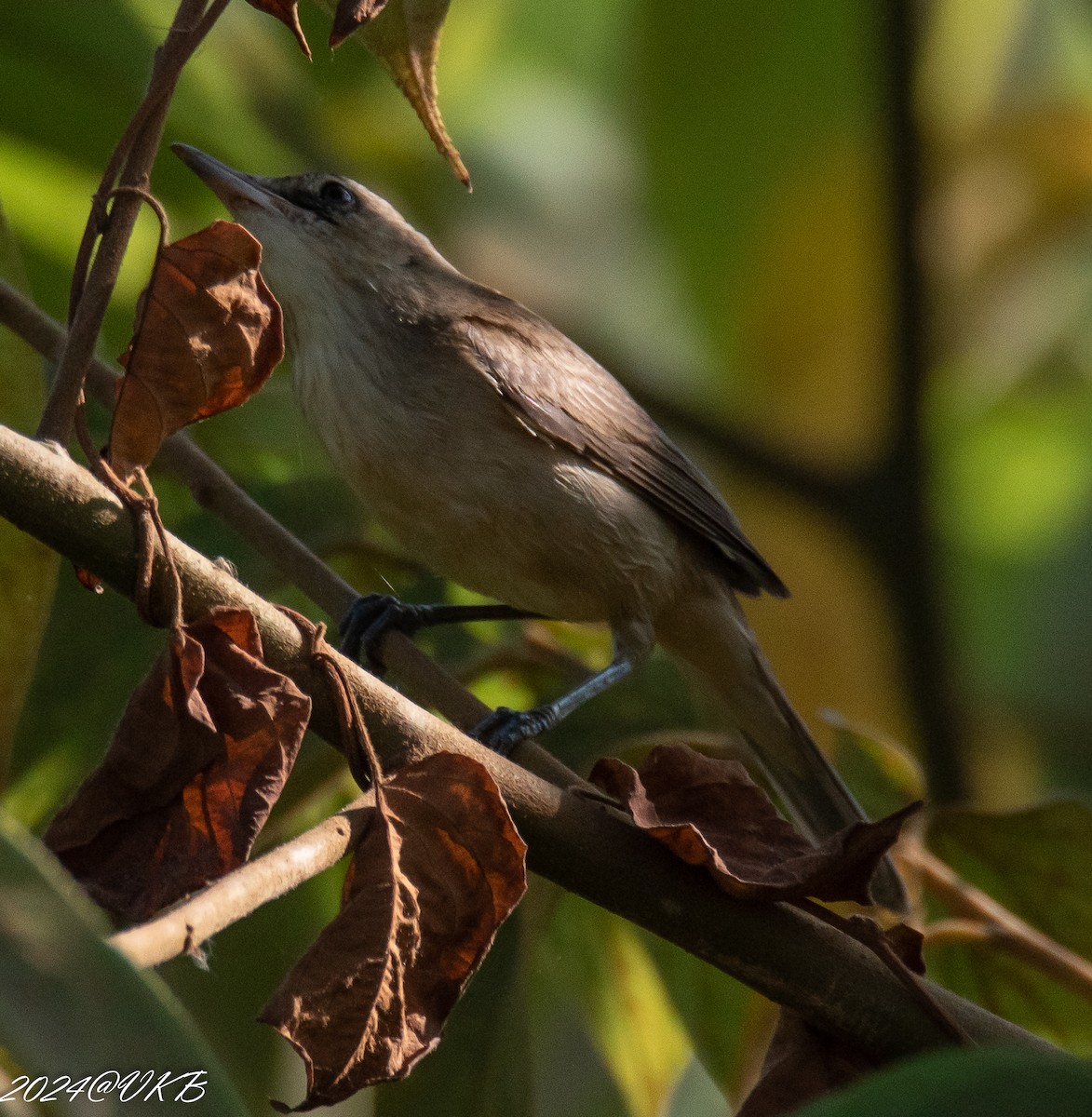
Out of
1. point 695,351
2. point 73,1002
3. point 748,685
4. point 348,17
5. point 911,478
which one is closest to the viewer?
point 73,1002

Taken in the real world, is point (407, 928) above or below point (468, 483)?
above

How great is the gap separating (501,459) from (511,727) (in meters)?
0.70

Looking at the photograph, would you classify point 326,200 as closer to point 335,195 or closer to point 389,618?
point 335,195

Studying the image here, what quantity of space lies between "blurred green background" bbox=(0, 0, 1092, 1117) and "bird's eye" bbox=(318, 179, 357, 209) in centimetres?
18

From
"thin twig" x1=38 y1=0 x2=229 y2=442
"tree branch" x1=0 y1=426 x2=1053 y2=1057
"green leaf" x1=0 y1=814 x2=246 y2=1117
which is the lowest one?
"tree branch" x1=0 y1=426 x2=1053 y2=1057

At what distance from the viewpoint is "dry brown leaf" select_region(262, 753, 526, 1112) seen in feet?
4.83

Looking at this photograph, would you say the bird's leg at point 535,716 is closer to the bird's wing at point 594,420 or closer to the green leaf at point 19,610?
the bird's wing at point 594,420

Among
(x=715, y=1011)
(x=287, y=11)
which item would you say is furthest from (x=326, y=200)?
(x=715, y=1011)

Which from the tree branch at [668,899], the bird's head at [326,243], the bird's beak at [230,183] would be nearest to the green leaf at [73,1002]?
the tree branch at [668,899]

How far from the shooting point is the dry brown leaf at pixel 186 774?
4.98 feet

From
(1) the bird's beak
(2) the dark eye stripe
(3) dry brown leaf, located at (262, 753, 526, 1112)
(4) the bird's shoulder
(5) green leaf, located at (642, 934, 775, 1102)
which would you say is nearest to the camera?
(3) dry brown leaf, located at (262, 753, 526, 1112)

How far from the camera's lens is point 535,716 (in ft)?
8.55

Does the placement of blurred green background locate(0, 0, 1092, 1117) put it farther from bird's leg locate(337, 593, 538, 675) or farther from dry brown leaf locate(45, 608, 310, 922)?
dry brown leaf locate(45, 608, 310, 922)

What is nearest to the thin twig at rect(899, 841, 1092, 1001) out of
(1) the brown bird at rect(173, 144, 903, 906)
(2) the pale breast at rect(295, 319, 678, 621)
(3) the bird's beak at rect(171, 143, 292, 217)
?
(1) the brown bird at rect(173, 144, 903, 906)
